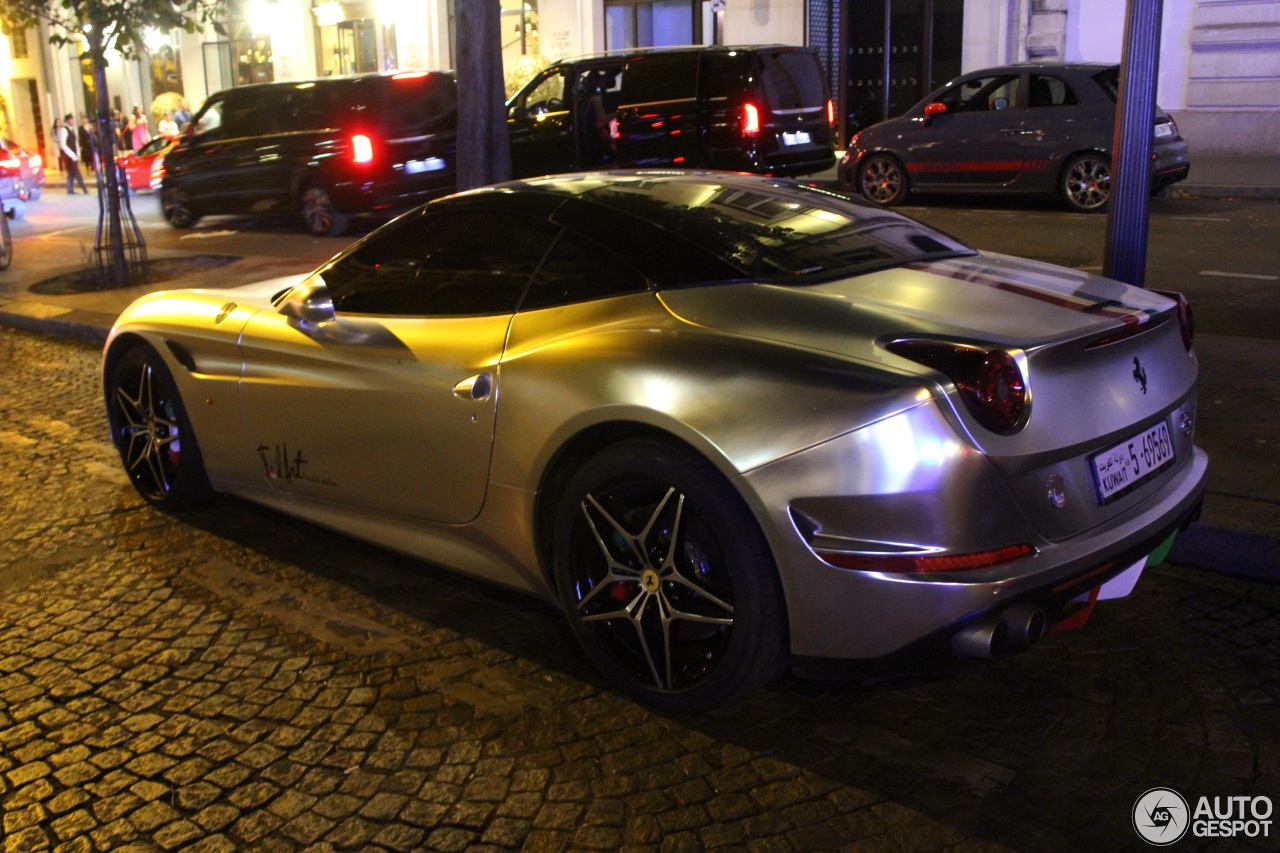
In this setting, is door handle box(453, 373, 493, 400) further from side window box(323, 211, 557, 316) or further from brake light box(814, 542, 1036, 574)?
brake light box(814, 542, 1036, 574)

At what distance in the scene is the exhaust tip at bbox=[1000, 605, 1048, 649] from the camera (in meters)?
3.04

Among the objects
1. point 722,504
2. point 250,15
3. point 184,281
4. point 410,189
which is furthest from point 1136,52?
point 250,15

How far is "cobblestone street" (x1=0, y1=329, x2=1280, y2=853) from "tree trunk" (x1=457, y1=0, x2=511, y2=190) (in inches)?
216

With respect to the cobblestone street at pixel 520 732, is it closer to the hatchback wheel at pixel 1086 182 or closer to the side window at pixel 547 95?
the hatchback wheel at pixel 1086 182

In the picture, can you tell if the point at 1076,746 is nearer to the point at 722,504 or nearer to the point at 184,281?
the point at 722,504

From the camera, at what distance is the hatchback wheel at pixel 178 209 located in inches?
704

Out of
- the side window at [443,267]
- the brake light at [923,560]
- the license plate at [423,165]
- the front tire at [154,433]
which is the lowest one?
the front tire at [154,433]

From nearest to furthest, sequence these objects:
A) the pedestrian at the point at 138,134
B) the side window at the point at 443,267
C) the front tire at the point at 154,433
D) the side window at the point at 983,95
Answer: the side window at the point at 443,267
the front tire at the point at 154,433
the side window at the point at 983,95
the pedestrian at the point at 138,134

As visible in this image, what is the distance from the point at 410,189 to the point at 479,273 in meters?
11.8

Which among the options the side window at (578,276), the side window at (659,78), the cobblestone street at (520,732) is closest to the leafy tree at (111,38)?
the side window at (659,78)

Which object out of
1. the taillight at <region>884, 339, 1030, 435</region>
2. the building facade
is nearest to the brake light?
the taillight at <region>884, 339, 1030, 435</region>

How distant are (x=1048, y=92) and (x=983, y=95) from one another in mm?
823

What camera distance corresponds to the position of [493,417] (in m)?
3.79

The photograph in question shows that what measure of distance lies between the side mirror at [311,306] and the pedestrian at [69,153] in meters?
24.9
